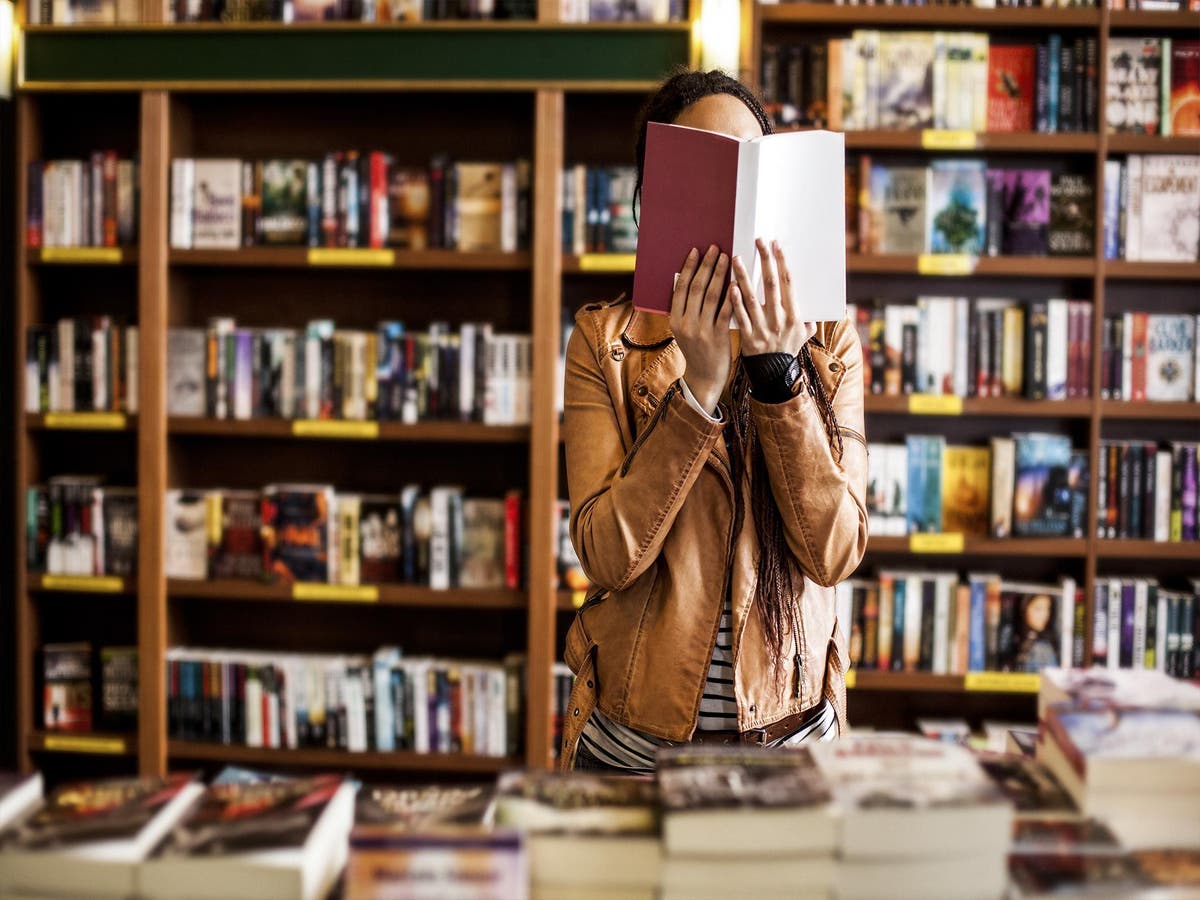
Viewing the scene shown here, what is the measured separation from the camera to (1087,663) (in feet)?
8.93

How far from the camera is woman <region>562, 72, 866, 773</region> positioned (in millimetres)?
1222

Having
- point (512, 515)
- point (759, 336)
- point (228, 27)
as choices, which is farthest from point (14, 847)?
point (228, 27)

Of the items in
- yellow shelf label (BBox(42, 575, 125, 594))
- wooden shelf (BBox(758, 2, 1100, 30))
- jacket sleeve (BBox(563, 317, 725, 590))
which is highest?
wooden shelf (BBox(758, 2, 1100, 30))

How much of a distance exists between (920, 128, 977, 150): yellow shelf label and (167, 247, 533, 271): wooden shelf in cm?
105

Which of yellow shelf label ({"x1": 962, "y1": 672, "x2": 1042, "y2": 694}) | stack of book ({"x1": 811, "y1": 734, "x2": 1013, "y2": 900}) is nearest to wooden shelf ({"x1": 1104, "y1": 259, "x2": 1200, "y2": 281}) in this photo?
yellow shelf label ({"x1": 962, "y1": 672, "x2": 1042, "y2": 694})

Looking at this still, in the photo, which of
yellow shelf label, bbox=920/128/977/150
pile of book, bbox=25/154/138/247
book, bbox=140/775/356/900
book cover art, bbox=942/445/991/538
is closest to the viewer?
book, bbox=140/775/356/900

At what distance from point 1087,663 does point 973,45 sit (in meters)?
1.61

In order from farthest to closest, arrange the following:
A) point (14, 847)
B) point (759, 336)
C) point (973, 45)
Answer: point (973, 45)
point (759, 336)
point (14, 847)

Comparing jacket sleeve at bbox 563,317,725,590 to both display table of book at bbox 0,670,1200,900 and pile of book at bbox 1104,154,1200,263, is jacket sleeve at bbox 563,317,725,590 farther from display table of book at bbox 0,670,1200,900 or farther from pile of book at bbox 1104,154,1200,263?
pile of book at bbox 1104,154,1200,263

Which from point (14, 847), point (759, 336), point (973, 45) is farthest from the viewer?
point (973, 45)

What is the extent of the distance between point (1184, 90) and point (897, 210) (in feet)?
2.59

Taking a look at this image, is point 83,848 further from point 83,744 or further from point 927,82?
point 927,82

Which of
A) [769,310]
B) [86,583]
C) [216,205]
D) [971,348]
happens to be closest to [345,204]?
[216,205]

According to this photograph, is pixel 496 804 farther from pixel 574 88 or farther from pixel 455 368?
pixel 574 88
